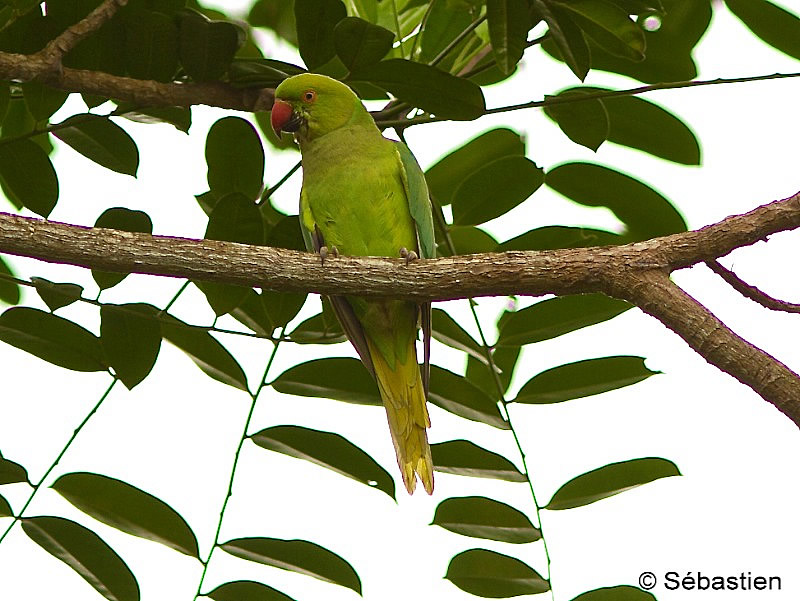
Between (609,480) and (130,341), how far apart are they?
1.23 metres

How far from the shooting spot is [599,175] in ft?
8.07

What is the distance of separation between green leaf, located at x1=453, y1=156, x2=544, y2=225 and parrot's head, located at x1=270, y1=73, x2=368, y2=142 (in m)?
0.48

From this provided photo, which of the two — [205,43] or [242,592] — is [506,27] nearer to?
[205,43]

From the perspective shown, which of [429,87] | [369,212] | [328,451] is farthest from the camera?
[369,212]

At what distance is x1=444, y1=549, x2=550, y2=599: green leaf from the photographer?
218 cm

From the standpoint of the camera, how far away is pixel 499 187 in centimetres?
242

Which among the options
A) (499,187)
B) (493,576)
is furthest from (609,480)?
(499,187)

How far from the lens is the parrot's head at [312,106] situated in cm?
253

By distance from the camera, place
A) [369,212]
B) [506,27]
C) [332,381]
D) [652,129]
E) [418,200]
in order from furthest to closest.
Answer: [369,212]
[418,200]
[652,129]
[332,381]
[506,27]

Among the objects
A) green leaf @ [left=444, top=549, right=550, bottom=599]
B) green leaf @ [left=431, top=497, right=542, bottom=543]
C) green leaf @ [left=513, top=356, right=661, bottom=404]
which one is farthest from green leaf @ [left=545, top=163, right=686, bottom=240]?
green leaf @ [left=444, top=549, right=550, bottom=599]

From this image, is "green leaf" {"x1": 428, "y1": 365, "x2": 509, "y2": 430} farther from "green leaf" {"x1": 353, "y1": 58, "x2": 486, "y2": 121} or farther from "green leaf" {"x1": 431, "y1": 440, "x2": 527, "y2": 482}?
"green leaf" {"x1": 353, "y1": 58, "x2": 486, "y2": 121}

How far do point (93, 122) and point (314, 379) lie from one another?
2.89 ft

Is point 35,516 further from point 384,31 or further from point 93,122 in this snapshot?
point 384,31

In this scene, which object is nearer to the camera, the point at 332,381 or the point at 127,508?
the point at 127,508
